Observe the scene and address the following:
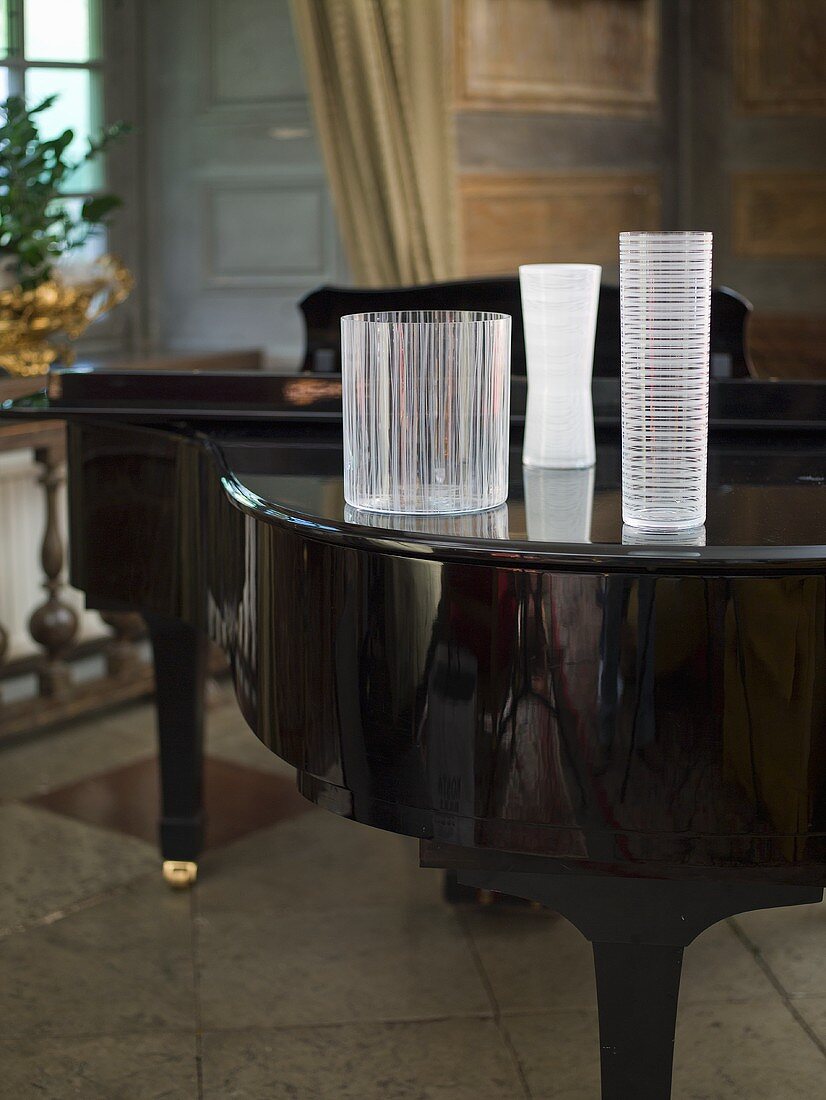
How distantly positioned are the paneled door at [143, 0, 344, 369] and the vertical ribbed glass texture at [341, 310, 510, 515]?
102 inches

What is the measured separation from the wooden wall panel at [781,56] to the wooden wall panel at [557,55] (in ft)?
1.01

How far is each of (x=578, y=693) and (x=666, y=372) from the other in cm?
31

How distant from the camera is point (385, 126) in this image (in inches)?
134

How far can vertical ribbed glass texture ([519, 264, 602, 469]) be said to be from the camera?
57.3 inches

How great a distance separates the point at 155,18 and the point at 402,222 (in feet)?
3.26

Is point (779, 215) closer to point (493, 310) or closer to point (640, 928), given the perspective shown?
point (493, 310)

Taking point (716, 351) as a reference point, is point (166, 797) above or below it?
below

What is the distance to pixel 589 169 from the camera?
4.21 meters

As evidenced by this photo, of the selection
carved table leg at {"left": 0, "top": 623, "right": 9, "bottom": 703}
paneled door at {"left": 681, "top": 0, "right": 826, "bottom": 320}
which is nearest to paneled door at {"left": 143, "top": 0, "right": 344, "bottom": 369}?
carved table leg at {"left": 0, "top": 623, "right": 9, "bottom": 703}

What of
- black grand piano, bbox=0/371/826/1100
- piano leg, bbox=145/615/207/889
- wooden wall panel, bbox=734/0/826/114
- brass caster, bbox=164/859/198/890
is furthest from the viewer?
wooden wall panel, bbox=734/0/826/114

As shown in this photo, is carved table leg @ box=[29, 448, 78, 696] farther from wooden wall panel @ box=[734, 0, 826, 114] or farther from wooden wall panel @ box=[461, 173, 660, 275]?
wooden wall panel @ box=[734, 0, 826, 114]

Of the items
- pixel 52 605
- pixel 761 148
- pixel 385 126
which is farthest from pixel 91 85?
pixel 761 148

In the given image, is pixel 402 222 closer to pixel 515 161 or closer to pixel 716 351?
pixel 515 161

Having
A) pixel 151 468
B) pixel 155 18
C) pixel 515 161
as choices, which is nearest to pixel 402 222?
pixel 515 161
